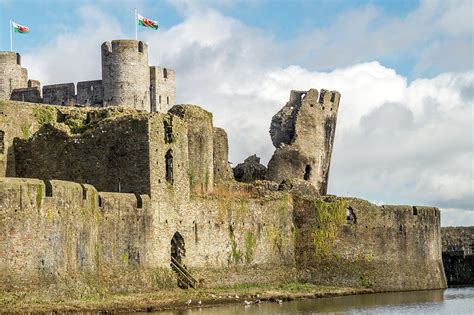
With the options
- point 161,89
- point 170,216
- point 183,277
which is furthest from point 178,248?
point 161,89

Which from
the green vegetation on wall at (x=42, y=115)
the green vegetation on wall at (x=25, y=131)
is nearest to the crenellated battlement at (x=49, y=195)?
the green vegetation on wall at (x=25, y=131)

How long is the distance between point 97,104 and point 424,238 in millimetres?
22609

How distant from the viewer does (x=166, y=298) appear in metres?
→ 53.6

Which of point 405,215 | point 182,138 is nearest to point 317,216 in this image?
point 405,215

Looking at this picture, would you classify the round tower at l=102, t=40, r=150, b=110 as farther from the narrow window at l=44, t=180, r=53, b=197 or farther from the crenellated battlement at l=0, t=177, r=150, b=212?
the narrow window at l=44, t=180, r=53, b=197

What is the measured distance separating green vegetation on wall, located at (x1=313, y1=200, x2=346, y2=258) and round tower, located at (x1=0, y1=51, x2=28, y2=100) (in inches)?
957

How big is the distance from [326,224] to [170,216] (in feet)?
35.7

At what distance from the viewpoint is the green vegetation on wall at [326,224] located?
217ft

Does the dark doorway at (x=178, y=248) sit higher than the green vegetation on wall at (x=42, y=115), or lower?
lower

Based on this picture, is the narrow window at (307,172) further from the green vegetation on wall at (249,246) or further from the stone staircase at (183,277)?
the stone staircase at (183,277)

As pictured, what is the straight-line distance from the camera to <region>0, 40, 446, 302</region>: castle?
49000 mm

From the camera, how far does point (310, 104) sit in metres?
78.6

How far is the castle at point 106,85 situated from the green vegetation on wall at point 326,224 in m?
18.9

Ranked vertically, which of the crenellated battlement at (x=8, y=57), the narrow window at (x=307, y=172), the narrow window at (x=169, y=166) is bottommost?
the narrow window at (x=169, y=166)
